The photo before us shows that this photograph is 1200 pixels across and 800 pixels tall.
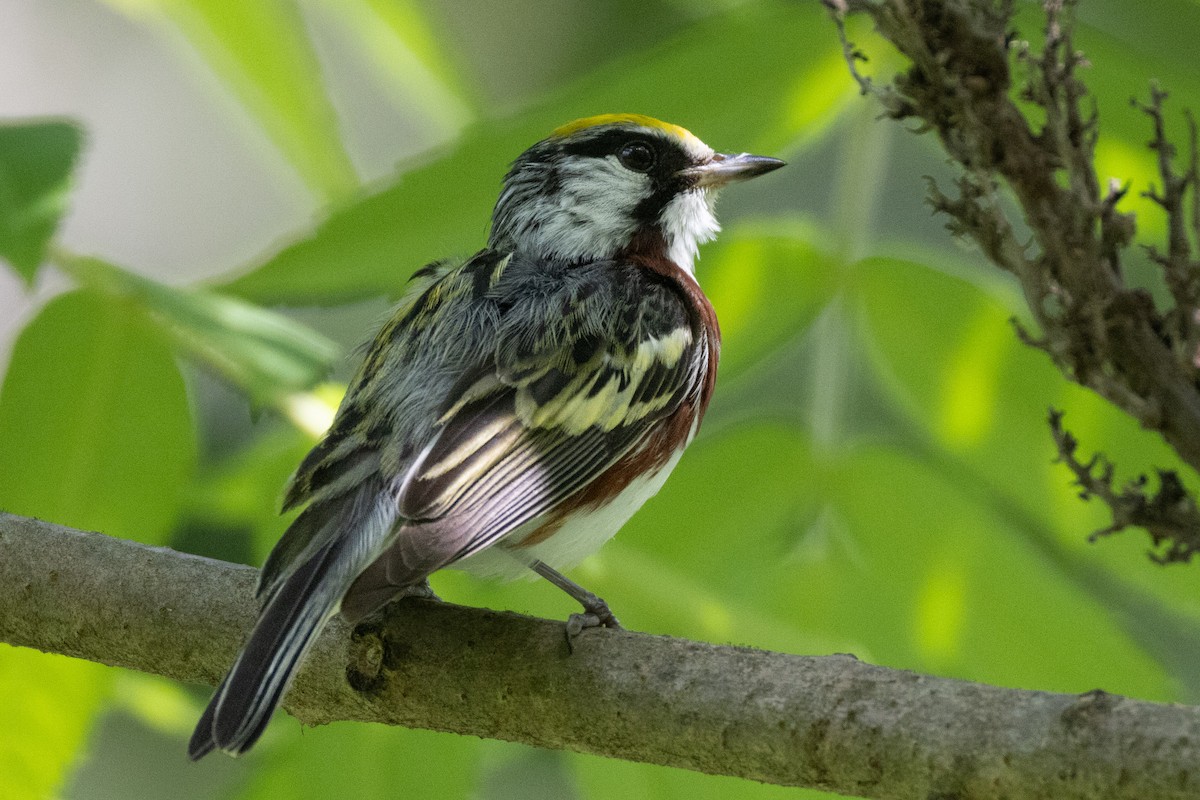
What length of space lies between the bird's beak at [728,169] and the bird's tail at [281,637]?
1.11 meters

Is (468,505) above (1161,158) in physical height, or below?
below

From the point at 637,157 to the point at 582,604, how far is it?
4.26 feet

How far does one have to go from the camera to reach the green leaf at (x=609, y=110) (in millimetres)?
2662

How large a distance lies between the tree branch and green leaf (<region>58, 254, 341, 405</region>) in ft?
→ 1.24

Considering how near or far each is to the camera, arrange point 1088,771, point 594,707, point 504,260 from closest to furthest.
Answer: point 1088,771 < point 594,707 < point 504,260

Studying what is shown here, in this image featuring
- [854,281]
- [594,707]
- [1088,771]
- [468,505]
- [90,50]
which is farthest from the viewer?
[90,50]

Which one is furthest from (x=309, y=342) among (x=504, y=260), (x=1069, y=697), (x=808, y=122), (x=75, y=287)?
(x=1069, y=697)

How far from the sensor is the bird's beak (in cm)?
296

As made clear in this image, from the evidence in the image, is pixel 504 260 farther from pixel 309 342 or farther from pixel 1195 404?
pixel 1195 404

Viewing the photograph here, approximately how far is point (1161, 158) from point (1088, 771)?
793 millimetres

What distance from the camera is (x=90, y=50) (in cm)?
640

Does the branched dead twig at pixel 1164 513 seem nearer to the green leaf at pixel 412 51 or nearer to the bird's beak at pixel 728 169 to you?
the bird's beak at pixel 728 169

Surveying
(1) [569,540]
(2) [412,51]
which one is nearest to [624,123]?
(2) [412,51]

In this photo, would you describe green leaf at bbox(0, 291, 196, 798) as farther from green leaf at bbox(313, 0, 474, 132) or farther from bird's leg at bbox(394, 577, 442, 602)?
green leaf at bbox(313, 0, 474, 132)
